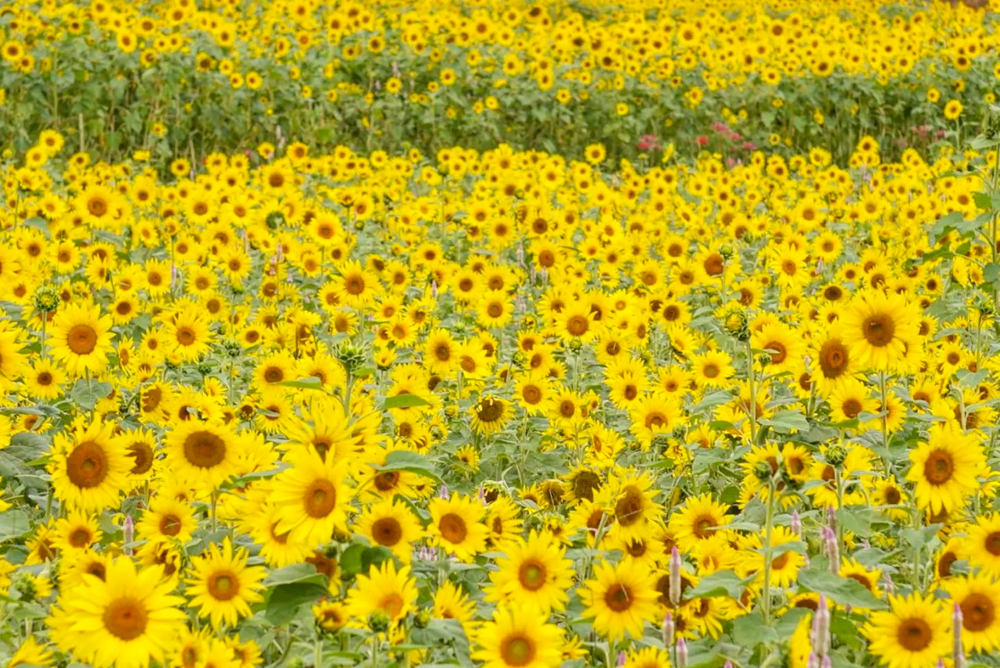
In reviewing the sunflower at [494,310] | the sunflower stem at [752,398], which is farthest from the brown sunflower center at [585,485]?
the sunflower at [494,310]

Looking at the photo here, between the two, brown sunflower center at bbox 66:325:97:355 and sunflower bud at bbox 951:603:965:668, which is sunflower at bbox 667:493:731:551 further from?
brown sunflower center at bbox 66:325:97:355

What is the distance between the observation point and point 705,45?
1347 centimetres

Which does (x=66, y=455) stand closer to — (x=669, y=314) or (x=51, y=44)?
(x=669, y=314)

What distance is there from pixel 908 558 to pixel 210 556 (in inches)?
74.4

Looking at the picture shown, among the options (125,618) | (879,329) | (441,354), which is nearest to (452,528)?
(125,618)

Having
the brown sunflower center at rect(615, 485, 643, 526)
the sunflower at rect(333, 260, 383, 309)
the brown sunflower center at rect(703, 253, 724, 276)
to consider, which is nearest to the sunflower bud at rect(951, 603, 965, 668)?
the brown sunflower center at rect(615, 485, 643, 526)

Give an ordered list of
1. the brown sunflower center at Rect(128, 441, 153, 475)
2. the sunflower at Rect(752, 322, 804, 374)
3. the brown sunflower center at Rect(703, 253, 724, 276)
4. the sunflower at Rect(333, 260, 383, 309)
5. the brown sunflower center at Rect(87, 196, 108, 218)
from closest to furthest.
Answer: the brown sunflower center at Rect(128, 441, 153, 475) → the sunflower at Rect(752, 322, 804, 374) → the sunflower at Rect(333, 260, 383, 309) → the brown sunflower center at Rect(703, 253, 724, 276) → the brown sunflower center at Rect(87, 196, 108, 218)

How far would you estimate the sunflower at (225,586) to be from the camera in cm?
227

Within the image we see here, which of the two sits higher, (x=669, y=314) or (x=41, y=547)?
(x=669, y=314)

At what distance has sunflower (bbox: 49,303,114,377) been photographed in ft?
11.9

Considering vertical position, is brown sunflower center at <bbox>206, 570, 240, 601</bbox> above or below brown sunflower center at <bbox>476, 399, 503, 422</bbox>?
below

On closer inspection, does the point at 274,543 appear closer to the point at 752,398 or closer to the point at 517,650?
the point at 517,650

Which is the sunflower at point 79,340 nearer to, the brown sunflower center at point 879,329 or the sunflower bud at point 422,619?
the sunflower bud at point 422,619

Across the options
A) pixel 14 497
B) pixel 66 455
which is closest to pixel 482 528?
pixel 66 455
